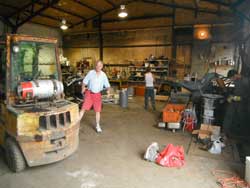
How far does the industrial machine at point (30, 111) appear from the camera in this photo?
291 centimetres

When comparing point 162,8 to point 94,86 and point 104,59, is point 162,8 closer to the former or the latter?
point 104,59

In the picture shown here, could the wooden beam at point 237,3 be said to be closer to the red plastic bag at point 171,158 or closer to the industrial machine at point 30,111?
the red plastic bag at point 171,158

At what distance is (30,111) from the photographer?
2.97m

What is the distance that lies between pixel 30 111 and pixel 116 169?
1483 mm

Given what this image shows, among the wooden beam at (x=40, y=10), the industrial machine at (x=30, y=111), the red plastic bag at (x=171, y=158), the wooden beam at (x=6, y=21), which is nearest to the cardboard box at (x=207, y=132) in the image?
the red plastic bag at (x=171, y=158)

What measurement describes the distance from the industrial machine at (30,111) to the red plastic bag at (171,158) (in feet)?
4.51

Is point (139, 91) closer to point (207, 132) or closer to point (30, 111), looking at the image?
point (207, 132)

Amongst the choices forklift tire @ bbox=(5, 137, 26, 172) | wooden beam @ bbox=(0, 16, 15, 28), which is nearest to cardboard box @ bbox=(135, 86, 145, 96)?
wooden beam @ bbox=(0, 16, 15, 28)

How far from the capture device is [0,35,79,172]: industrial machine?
2.91 metres

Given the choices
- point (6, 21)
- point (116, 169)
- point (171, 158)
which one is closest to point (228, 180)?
point (171, 158)

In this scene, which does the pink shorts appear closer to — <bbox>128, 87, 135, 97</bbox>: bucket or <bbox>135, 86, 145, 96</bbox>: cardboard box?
<bbox>128, 87, 135, 97</bbox>: bucket

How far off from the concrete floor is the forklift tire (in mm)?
100

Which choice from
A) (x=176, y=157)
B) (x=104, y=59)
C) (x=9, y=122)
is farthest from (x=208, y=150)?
(x=104, y=59)

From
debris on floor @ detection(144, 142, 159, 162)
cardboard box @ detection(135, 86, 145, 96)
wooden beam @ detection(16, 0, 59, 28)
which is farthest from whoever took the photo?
cardboard box @ detection(135, 86, 145, 96)
